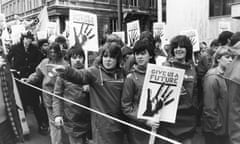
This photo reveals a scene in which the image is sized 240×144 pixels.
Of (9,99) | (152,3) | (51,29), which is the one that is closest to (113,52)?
(9,99)

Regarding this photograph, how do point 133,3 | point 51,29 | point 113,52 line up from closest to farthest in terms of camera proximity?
point 113,52 → point 51,29 → point 133,3

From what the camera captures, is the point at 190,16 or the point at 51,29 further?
the point at 190,16

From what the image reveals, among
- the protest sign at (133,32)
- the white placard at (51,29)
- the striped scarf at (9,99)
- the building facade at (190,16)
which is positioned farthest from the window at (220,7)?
the striped scarf at (9,99)

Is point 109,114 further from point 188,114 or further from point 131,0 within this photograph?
point 131,0

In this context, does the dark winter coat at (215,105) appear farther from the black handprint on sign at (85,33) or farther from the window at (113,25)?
the window at (113,25)

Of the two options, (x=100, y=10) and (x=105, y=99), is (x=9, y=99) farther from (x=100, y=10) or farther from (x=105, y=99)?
(x=100, y=10)

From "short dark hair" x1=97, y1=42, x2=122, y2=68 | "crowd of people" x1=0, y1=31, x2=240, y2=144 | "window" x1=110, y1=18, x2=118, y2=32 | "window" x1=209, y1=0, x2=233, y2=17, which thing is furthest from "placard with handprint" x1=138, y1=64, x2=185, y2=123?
"window" x1=110, y1=18, x2=118, y2=32

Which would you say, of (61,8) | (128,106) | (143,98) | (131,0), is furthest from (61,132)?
(131,0)

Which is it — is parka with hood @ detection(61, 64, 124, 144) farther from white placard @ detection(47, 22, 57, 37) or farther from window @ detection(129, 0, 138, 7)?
window @ detection(129, 0, 138, 7)

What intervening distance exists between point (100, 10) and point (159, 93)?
30.2 meters

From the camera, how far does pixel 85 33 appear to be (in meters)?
3.82

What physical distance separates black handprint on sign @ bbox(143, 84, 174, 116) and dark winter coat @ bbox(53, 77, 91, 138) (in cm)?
107

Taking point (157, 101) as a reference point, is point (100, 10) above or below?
above

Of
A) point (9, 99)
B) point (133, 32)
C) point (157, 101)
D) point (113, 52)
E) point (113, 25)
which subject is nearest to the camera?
point (157, 101)
